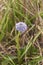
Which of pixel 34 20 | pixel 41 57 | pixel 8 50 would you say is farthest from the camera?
A: pixel 34 20

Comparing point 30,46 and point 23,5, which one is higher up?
point 23,5

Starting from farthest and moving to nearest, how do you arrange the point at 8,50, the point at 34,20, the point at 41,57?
1. the point at 34,20
2. the point at 8,50
3. the point at 41,57

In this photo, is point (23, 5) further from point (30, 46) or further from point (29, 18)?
point (30, 46)

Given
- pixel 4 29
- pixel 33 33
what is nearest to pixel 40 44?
pixel 33 33

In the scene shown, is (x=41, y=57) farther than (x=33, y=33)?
No

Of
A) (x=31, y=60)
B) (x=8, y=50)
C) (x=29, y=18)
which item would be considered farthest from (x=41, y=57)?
(x=29, y=18)

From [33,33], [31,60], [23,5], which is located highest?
[23,5]

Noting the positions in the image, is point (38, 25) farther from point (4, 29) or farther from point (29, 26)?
point (4, 29)
